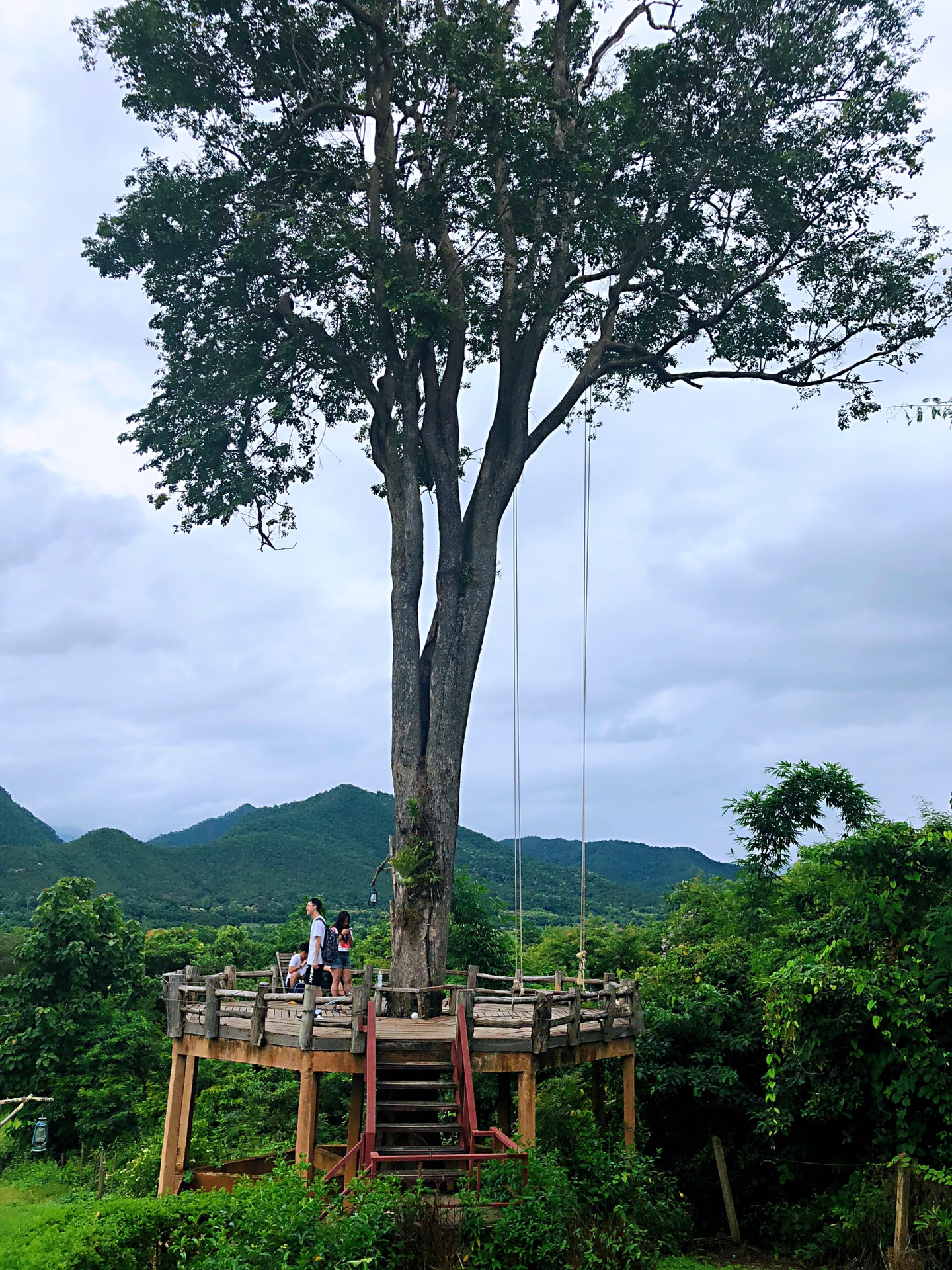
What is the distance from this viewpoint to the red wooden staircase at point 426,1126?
994cm

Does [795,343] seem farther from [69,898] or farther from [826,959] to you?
[69,898]

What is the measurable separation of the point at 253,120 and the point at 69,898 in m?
19.9

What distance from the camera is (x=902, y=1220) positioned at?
11.0 m

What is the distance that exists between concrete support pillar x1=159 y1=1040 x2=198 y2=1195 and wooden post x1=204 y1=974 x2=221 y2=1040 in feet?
3.16

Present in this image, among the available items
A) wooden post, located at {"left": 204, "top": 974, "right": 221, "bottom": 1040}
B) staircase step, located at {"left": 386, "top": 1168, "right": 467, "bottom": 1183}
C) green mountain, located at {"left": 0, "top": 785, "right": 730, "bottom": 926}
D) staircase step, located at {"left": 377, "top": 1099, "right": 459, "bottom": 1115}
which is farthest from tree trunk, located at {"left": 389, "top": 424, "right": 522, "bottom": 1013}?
green mountain, located at {"left": 0, "top": 785, "right": 730, "bottom": 926}

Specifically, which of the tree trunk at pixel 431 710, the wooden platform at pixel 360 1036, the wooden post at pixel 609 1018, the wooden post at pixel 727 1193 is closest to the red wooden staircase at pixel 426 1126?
the wooden platform at pixel 360 1036

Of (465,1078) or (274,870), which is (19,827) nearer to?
(274,870)

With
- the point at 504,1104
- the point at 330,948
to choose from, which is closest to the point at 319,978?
the point at 330,948

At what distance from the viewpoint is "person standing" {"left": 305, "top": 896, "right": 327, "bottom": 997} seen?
44.1 ft

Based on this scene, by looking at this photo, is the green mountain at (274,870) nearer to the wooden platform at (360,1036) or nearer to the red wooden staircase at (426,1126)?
the wooden platform at (360,1036)

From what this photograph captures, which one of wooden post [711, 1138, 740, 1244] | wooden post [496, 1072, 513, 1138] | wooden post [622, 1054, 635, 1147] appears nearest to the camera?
wooden post [622, 1054, 635, 1147]

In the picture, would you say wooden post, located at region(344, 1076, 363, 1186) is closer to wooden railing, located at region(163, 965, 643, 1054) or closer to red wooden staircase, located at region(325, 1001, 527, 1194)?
red wooden staircase, located at region(325, 1001, 527, 1194)

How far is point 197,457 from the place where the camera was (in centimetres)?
1702

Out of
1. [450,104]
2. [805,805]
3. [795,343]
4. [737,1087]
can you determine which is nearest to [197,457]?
[450,104]
